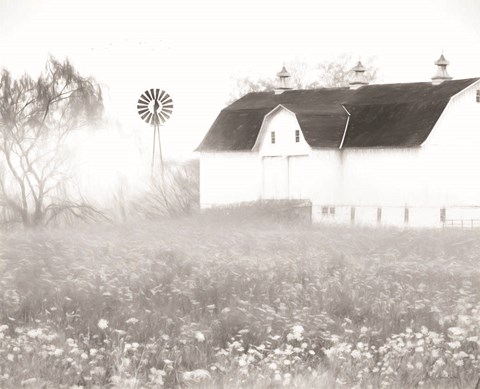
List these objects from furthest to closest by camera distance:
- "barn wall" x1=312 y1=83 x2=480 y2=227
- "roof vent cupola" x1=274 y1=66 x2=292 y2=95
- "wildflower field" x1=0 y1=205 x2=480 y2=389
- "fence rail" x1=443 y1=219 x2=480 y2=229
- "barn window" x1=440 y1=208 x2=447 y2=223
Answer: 1. "roof vent cupola" x1=274 y1=66 x2=292 y2=95
2. "barn wall" x1=312 y1=83 x2=480 y2=227
3. "barn window" x1=440 y1=208 x2=447 y2=223
4. "fence rail" x1=443 y1=219 x2=480 y2=229
5. "wildflower field" x1=0 y1=205 x2=480 y2=389

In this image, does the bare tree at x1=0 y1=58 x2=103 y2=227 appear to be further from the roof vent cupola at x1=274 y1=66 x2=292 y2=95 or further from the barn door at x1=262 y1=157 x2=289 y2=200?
the roof vent cupola at x1=274 y1=66 x2=292 y2=95

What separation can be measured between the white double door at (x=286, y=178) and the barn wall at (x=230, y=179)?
448 millimetres

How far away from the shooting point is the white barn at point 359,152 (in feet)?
90.5

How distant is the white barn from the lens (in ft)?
90.5

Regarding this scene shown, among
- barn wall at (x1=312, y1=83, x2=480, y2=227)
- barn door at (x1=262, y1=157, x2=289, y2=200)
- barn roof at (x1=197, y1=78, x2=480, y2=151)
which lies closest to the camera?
barn wall at (x1=312, y1=83, x2=480, y2=227)

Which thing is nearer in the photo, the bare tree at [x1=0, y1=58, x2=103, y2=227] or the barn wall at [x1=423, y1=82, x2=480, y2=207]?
the bare tree at [x1=0, y1=58, x2=103, y2=227]

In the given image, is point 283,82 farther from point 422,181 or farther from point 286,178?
point 422,181

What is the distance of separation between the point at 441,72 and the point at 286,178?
635 cm

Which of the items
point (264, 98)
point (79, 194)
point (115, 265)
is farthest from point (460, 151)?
point (115, 265)

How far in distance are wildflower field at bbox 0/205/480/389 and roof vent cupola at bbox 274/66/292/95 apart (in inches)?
717

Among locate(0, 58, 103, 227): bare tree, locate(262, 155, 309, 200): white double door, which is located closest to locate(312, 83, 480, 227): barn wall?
locate(262, 155, 309, 200): white double door

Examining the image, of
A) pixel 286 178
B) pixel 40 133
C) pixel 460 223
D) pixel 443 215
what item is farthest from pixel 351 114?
pixel 40 133

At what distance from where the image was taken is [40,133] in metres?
21.3

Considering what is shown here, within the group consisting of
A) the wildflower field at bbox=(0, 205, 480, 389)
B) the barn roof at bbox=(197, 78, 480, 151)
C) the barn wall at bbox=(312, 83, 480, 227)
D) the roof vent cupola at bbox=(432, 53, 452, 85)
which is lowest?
the wildflower field at bbox=(0, 205, 480, 389)
